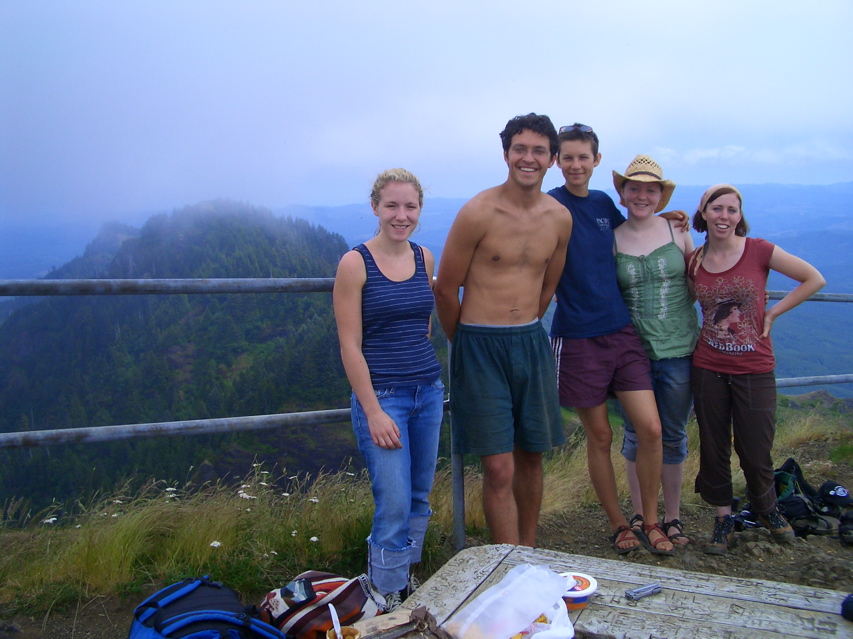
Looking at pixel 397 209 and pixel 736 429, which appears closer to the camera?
pixel 397 209

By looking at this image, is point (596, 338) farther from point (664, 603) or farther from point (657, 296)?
point (664, 603)

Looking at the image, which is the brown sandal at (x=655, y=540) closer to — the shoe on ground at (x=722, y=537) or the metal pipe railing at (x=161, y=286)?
the shoe on ground at (x=722, y=537)

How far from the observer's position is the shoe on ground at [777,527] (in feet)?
10.9

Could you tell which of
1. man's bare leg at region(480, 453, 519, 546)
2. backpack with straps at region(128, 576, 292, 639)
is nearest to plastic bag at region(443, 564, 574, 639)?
backpack with straps at region(128, 576, 292, 639)

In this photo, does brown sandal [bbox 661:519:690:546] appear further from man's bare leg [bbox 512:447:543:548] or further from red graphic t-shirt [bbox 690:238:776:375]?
red graphic t-shirt [bbox 690:238:776:375]

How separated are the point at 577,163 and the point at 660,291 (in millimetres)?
774

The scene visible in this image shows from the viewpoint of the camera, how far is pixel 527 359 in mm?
2957

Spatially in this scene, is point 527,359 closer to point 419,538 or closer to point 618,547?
point 419,538

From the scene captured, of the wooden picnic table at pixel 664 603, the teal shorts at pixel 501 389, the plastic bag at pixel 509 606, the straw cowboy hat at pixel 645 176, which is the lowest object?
the wooden picnic table at pixel 664 603

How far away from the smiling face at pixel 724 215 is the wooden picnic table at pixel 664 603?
1.91 metres

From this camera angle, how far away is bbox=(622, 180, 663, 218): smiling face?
10.5ft

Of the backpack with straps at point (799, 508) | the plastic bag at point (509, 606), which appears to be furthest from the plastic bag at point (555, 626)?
the backpack with straps at point (799, 508)

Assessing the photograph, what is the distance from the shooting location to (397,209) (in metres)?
2.55

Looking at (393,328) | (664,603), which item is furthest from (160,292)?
(664,603)
